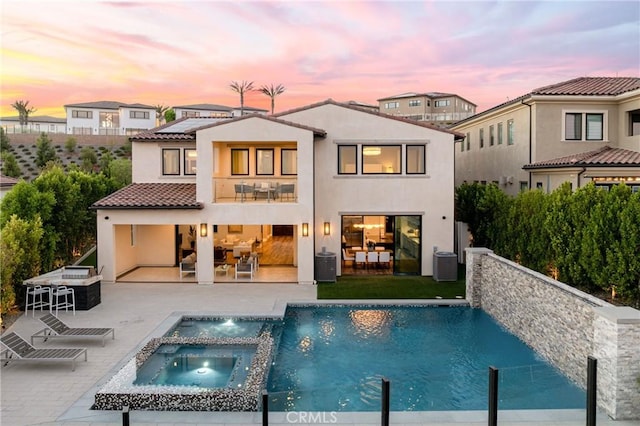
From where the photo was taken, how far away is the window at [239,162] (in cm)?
2416

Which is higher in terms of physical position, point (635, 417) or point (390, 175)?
point (390, 175)

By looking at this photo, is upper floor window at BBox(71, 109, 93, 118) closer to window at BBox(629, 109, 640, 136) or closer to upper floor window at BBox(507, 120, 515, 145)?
upper floor window at BBox(507, 120, 515, 145)

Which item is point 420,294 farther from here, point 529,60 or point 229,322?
point 529,60

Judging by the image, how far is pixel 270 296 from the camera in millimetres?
19219

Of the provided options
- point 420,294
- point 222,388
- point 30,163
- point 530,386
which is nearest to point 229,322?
point 222,388

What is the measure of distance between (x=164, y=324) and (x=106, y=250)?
25.9ft

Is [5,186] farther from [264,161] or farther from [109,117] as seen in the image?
[109,117]

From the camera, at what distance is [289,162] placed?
24.1 meters

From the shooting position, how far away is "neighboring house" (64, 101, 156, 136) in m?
77.9

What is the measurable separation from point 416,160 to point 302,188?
5607 mm

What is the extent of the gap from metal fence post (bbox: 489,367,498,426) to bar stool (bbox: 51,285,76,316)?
44.6 feet

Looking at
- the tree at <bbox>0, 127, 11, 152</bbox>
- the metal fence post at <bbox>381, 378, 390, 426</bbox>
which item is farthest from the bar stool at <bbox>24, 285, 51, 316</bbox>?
the tree at <bbox>0, 127, 11, 152</bbox>

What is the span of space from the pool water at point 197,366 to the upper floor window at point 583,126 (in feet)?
67.3

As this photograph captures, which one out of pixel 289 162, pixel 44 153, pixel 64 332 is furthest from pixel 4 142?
pixel 64 332
